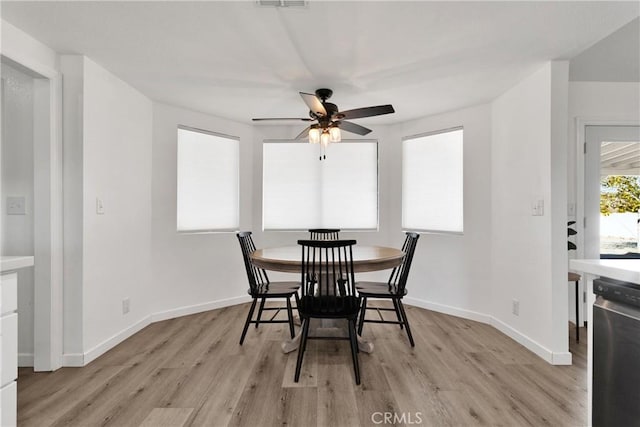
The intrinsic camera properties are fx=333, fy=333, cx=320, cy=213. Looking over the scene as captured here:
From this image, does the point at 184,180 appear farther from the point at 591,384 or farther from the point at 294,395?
the point at 591,384

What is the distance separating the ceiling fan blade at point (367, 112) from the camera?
8.27 feet

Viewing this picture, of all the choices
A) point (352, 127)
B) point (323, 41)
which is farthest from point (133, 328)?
point (323, 41)

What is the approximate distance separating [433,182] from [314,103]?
203 cm

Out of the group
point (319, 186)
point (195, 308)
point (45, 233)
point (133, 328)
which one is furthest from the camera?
point (319, 186)

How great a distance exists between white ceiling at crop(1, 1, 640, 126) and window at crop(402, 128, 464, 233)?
0.76 meters

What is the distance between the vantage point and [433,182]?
3.90 meters

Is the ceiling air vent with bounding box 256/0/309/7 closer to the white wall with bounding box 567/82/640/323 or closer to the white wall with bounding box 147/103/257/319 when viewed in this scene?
the white wall with bounding box 147/103/257/319

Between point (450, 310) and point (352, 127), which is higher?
point (352, 127)

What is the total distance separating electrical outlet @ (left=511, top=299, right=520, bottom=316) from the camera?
2.91m

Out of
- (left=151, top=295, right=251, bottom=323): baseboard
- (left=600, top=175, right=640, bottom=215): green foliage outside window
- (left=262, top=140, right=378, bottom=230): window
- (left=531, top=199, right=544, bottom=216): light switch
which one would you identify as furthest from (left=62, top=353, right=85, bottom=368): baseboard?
(left=600, top=175, right=640, bottom=215): green foliage outside window

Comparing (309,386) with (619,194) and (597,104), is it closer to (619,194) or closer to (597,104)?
(619,194)

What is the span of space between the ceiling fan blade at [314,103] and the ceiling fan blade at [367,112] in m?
0.16

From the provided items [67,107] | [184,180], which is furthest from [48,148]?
[184,180]

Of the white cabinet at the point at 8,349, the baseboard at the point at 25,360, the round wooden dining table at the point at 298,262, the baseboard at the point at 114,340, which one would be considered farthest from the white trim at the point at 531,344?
the baseboard at the point at 25,360
